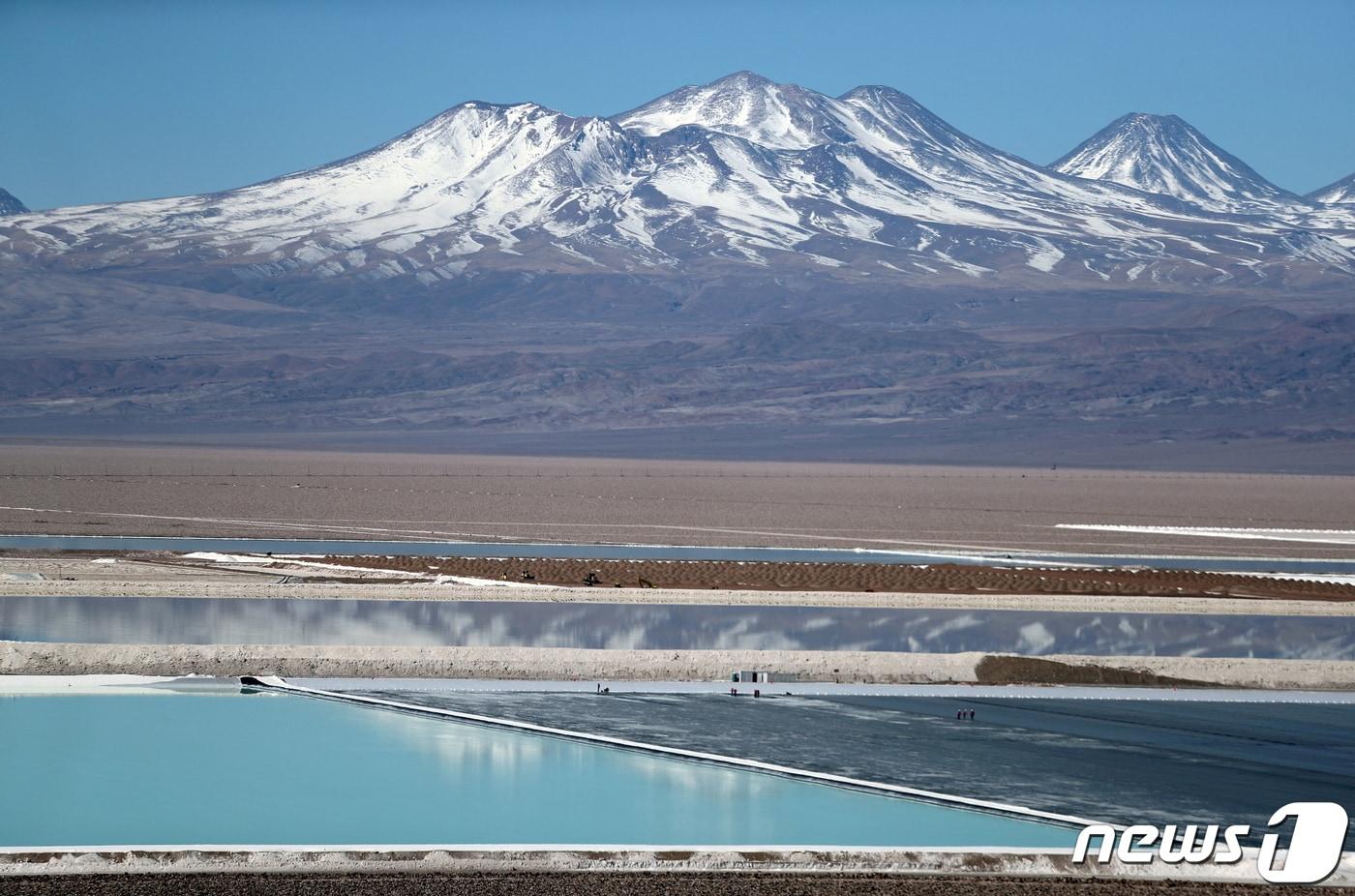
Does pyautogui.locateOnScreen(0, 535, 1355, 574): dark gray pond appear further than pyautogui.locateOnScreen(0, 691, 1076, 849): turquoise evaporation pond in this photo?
Yes

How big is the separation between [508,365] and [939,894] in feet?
431

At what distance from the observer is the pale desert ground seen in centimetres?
3500

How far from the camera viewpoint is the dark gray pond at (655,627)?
1723 centimetres

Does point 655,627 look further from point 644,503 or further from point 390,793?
point 644,503

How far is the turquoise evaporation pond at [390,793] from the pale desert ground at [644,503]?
64.9 ft

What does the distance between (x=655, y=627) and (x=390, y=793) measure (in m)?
→ 8.47

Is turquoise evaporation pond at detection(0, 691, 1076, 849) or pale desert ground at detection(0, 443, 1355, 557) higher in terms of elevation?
pale desert ground at detection(0, 443, 1355, 557)

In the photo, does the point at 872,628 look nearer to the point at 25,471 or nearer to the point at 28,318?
the point at 25,471

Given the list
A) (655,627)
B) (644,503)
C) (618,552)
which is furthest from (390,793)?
(644,503)

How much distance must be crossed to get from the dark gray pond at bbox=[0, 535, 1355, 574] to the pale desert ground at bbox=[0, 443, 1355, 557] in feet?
5.39

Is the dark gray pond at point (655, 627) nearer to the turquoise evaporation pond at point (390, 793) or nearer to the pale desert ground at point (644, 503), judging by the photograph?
the turquoise evaporation pond at point (390, 793)

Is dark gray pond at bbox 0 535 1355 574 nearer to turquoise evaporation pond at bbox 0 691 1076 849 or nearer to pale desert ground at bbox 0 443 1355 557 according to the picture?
pale desert ground at bbox 0 443 1355 557

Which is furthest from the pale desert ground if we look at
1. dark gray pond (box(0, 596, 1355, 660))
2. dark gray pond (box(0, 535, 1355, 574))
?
dark gray pond (box(0, 596, 1355, 660))

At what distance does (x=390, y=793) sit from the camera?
10.7 m
